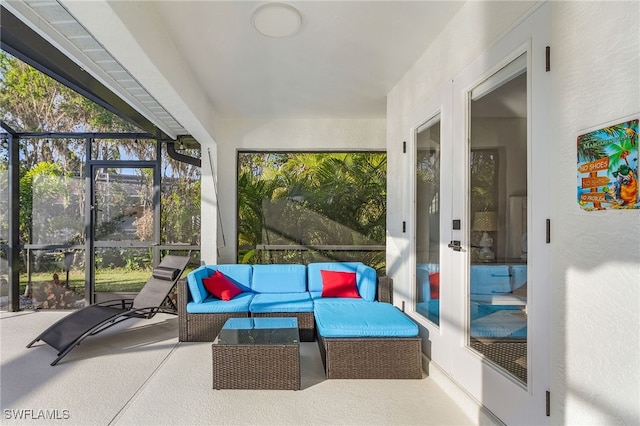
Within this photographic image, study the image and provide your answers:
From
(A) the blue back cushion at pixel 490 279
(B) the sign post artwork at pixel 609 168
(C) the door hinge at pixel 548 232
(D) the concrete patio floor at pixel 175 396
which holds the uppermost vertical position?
(B) the sign post artwork at pixel 609 168

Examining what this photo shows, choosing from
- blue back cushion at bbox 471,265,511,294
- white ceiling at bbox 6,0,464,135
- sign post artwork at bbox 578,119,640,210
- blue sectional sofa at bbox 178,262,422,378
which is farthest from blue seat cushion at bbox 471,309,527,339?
white ceiling at bbox 6,0,464,135

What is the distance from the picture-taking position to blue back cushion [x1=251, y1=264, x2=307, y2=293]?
4207mm

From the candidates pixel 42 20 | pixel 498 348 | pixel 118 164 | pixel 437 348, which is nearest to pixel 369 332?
pixel 437 348

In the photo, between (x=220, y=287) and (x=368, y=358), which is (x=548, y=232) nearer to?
(x=368, y=358)

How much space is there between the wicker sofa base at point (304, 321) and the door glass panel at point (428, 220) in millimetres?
1146

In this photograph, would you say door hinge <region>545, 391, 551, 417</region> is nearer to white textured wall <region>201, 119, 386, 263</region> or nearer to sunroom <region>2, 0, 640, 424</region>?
sunroom <region>2, 0, 640, 424</region>

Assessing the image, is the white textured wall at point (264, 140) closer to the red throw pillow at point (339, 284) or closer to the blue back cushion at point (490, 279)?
the red throw pillow at point (339, 284)

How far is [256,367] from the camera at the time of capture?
2.63 meters

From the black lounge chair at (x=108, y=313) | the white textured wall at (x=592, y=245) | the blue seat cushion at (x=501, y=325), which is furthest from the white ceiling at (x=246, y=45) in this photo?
the blue seat cushion at (x=501, y=325)

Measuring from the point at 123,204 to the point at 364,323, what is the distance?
4.08 meters

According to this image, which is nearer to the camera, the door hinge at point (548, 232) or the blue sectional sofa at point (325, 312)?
the door hinge at point (548, 232)

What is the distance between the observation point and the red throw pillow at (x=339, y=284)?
13.1 ft

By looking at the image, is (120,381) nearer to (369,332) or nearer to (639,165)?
(369,332)

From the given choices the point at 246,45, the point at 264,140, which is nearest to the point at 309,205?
the point at 264,140
